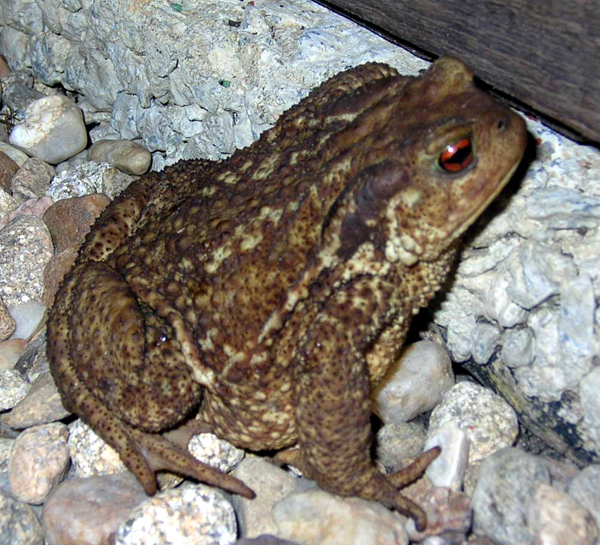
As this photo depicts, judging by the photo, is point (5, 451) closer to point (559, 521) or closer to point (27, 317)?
point (27, 317)

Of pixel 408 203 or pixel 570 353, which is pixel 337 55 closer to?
pixel 408 203

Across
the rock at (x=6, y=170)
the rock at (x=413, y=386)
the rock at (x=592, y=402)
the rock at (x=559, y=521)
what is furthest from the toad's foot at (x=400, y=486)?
the rock at (x=6, y=170)

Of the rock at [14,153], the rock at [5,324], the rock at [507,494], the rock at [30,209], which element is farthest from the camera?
the rock at [14,153]

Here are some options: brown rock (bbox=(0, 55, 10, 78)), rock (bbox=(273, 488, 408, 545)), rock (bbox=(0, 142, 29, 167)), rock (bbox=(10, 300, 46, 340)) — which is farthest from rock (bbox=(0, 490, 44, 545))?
brown rock (bbox=(0, 55, 10, 78))

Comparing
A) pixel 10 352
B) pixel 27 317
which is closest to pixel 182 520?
pixel 10 352

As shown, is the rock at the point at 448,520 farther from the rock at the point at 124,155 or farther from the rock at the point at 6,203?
the rock at the point at 6,203

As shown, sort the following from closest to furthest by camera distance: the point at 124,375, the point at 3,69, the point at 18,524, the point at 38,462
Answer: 1. the point at 124,375
2. the point at 18,524
3. the point at 38,462
4. the point at 3,69
